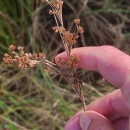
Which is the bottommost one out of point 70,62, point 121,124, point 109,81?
point 121,124

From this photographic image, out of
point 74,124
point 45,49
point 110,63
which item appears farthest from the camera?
point 45,49

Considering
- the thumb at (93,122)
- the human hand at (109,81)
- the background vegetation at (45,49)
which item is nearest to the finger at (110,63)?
the human hand at (109,81)

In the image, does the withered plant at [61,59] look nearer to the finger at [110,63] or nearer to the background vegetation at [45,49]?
the finger at [110,63]

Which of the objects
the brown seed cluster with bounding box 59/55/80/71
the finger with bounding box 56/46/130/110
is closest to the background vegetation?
the finger with bounding box 56/46/130/110

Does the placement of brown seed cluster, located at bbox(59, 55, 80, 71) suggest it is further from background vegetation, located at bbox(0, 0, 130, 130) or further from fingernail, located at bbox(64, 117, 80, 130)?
background vegetation, located at bbox(0, 0, 130, 130)

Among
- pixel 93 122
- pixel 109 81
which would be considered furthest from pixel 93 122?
pixel 109 81

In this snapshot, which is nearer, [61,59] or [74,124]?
[61,59]

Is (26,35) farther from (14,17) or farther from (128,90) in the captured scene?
(128,90)

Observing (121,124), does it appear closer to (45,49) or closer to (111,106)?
(111,106)
